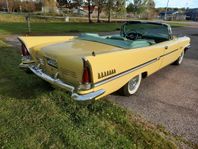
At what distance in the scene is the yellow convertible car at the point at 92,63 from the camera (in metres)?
2.62

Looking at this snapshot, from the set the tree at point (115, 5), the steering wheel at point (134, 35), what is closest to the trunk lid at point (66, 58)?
the steering wheel at point (134, 35)

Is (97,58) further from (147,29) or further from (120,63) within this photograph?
(147,29)

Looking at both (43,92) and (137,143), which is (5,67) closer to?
(43,92)

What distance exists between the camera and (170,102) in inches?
145

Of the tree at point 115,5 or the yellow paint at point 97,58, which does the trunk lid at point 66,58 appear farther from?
the tree at point 115,5

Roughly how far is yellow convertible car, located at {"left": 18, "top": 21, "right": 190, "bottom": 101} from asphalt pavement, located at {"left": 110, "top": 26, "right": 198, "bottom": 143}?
0.98 ft

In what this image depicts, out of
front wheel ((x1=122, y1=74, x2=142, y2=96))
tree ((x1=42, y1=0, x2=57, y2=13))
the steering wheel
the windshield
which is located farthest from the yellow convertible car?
tree ((x1=42, y1=0, x2=57, y2=13))

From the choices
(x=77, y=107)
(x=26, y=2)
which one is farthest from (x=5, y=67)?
(x=26, y=2)

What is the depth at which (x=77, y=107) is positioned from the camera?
10.6ft

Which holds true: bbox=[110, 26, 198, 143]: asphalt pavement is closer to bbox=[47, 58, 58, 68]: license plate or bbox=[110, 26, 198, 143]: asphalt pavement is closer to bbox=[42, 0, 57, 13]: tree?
bbox=[47, 58, 58, 68]: license plate

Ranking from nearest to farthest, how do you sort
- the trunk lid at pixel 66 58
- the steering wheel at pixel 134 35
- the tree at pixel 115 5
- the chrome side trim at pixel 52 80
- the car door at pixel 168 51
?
the trunk lid at pixel 66 58
the chrome side trim at pixel 52 80
the car door at pixel 168 51
the steering wheel at pixel 134 35
the tree at pixel 115 5

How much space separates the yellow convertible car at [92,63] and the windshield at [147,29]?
587 mm

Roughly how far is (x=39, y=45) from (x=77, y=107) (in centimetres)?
143

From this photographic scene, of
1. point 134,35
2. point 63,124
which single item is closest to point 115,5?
point 134,35
